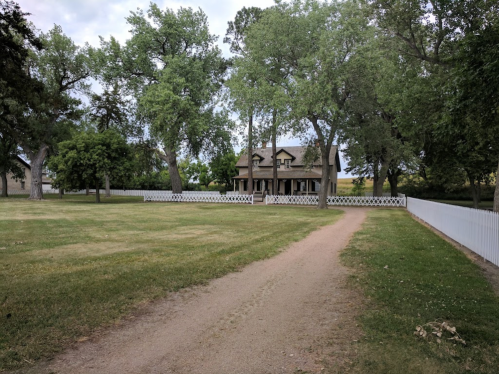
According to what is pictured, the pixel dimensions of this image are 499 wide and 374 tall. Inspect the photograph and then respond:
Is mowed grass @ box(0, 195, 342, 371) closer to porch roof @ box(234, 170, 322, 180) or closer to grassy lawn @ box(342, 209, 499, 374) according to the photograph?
grassy lawn @ box(342, 209, 499, 374)

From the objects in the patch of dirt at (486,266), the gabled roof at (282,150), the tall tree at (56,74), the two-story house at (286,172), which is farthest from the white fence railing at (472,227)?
the tall tree at (56,74)

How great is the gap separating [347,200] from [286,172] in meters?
12.0

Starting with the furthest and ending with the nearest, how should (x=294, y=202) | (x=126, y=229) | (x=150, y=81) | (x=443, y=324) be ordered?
(x=150, y=81), (x=294, y=202), (x=126, y=229), (x=443, y=324)

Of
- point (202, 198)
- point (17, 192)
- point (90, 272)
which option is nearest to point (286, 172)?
point (202, 198)

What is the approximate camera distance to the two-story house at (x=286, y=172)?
4322 centimetres

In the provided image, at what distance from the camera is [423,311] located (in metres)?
4.96

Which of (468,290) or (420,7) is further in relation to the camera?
(420,7)

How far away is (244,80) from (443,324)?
87.5 ft

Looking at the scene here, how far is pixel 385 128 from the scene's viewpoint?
28984 mm

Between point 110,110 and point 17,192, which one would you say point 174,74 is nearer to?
point 110,110

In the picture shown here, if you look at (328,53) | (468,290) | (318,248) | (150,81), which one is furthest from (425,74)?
(150,81)

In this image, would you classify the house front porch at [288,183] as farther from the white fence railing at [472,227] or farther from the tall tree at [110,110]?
the white fence railing at [472,227]

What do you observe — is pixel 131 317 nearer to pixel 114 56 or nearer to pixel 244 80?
pixel 244 80

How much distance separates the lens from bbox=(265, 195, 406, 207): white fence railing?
32.8 meters
